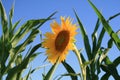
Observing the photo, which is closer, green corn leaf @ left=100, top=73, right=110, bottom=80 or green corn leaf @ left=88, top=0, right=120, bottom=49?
green corn leaf @ left=88, top=0, right=120, bottom=49

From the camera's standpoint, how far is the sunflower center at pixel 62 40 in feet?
4.38

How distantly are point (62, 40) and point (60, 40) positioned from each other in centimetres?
1

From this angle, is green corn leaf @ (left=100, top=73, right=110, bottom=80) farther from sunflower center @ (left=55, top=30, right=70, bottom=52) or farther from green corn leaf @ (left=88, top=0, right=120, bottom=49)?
sunflower center @ (left=55, top=30, right=70, bottom=52)

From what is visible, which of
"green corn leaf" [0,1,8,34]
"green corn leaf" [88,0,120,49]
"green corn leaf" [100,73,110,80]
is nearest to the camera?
"green corn leaf" [88,0,120,49]

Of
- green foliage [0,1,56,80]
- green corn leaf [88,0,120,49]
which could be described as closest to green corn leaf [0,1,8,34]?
green foliage [0,1,56,80]

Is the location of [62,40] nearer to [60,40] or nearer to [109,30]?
[60,40]

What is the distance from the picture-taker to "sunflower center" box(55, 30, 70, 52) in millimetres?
1335

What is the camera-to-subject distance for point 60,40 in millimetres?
1337

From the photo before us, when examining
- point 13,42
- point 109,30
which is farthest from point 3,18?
point 109,30

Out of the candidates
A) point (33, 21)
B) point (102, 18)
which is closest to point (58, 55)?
point (102, 18)

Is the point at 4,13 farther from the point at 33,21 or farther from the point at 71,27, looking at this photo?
the point at 71,27

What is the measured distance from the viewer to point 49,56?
139 cm

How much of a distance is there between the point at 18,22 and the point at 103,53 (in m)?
0.75

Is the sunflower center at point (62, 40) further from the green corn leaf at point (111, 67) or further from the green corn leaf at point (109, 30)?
the green corn leaf at point (111, 67)
